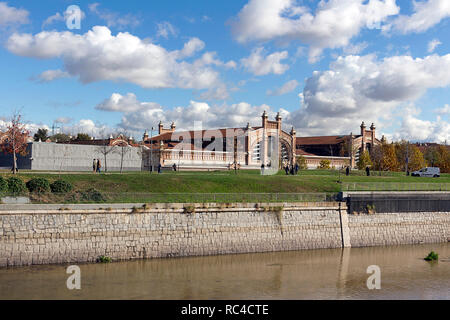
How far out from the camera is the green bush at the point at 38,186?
91.7ft

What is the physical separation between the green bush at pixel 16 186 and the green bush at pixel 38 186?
40cm

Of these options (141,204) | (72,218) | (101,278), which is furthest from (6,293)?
(141,204)

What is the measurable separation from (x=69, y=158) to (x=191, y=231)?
2151 centimetres

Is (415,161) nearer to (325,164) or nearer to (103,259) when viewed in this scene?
(325,164)

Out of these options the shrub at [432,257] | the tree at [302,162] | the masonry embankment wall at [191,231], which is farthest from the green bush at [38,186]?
the tree at [302,162]

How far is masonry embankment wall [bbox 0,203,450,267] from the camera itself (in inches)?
977

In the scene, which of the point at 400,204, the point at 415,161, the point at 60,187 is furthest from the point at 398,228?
the point at 415,161

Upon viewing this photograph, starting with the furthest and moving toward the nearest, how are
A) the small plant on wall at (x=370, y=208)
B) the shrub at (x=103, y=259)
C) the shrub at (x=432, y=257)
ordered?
1. the small plant on wall at (x=370, y=208)
2. the shrub at (x=432, y=257)
3. the shrub at (x=103, y=259)

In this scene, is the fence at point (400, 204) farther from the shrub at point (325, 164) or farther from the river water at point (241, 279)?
the shrub at point (325, 164)

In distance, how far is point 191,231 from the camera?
29.0m

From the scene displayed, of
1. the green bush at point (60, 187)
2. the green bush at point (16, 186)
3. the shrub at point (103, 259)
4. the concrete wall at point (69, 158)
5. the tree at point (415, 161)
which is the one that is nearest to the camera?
the shrub at point (103, 259)

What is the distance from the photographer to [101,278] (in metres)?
23.5
